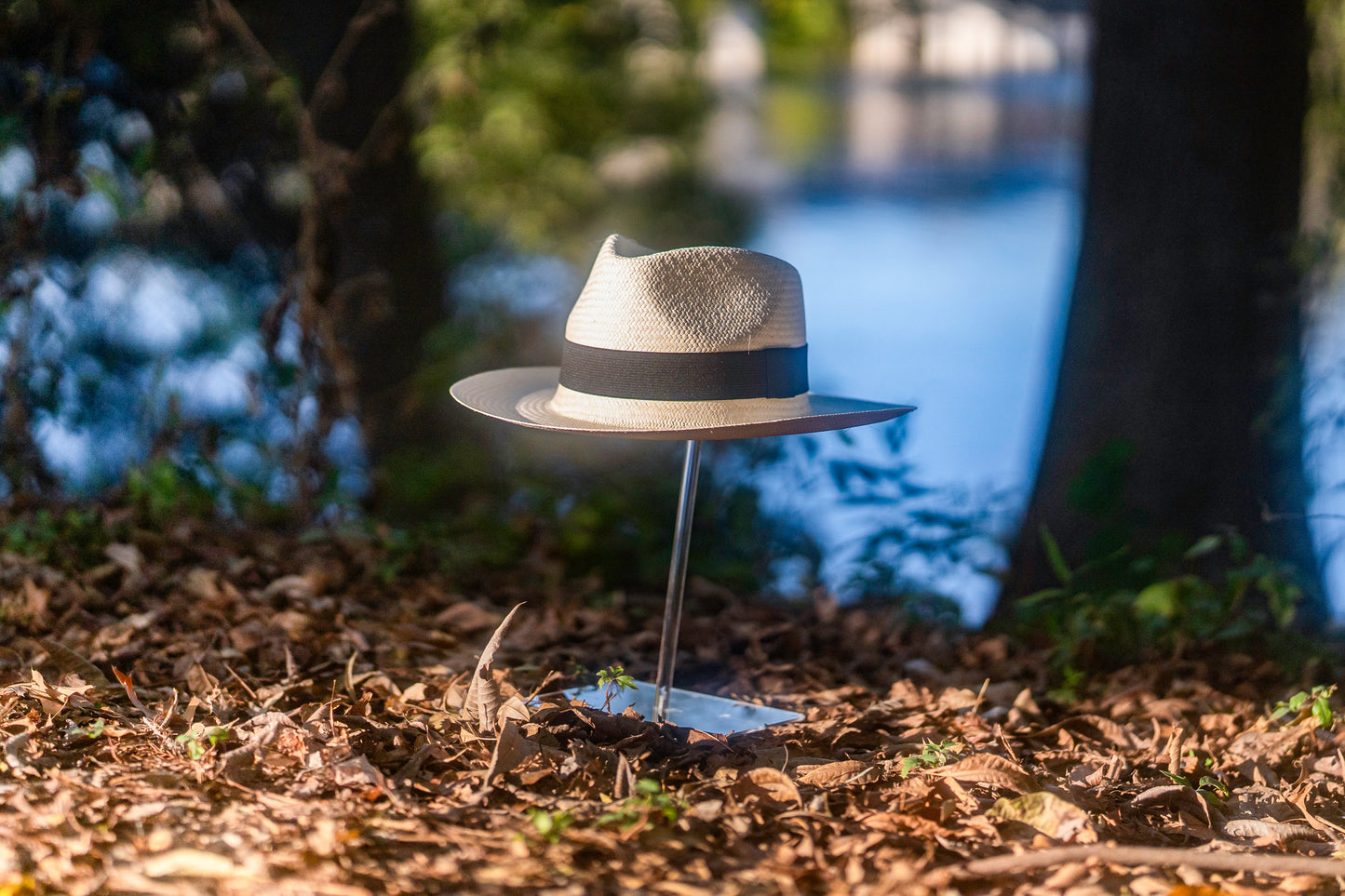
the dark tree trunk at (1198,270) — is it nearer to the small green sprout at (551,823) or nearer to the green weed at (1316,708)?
the green weed at (1316,708)

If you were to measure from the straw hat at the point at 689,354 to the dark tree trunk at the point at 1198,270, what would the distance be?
5.36 ft

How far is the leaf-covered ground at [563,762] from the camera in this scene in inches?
69.4

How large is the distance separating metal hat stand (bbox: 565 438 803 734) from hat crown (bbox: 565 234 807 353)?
11.0 inches

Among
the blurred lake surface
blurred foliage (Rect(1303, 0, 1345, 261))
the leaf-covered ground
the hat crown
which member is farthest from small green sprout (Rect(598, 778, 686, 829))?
the blurred lake surface

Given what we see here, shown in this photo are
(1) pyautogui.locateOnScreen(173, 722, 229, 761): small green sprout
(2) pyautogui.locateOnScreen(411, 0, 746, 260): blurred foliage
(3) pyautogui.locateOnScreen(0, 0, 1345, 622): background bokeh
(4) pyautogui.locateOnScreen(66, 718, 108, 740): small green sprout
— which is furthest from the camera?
(2) pyautogui.locateOnScreen(411, 0, 746, 260): blurred foliage

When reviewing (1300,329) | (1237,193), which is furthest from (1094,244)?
(1300,329)

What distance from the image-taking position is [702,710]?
103 inches

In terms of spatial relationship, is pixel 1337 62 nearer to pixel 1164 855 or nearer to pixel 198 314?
pixel 1164 855

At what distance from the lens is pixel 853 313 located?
8258 millimetres

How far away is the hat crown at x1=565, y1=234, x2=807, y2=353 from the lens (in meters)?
2.35

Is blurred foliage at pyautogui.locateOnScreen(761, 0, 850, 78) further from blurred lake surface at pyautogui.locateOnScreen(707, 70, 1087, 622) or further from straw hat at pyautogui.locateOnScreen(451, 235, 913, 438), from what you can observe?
straw hat at pyautogui.locateOnScreen(451, 235, 913, 438)

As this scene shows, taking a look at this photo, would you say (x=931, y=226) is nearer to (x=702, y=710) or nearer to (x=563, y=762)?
(x=702, y=710)

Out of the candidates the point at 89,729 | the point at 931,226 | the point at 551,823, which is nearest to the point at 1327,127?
the point at 551,823

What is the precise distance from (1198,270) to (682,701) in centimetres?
218
